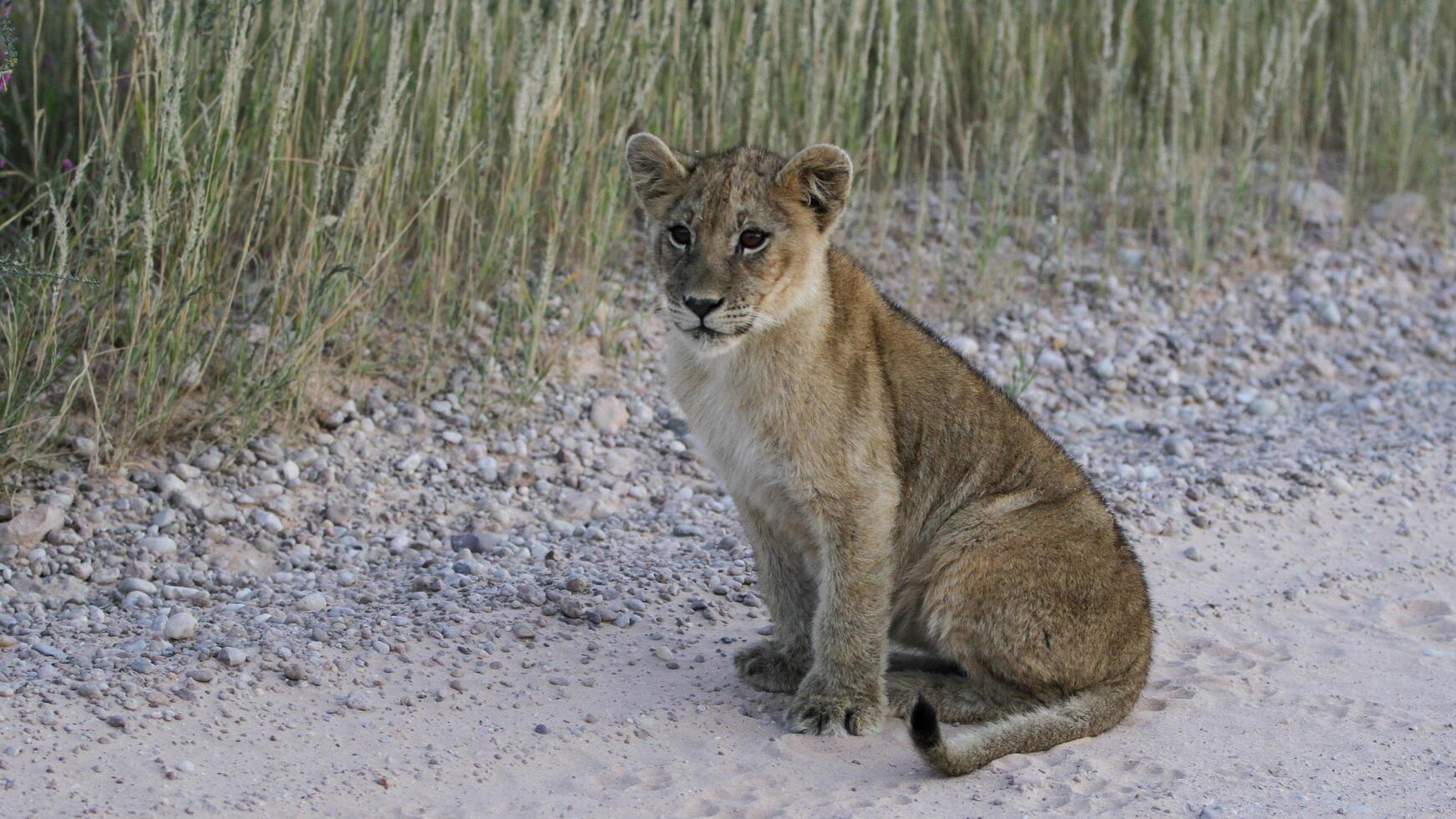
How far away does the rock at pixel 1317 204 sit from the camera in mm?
10828

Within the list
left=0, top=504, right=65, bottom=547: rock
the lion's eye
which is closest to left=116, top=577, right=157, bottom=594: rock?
left=0, top=504, right=65, bottom=547: rock

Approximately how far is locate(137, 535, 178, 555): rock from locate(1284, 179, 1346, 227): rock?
7714mm

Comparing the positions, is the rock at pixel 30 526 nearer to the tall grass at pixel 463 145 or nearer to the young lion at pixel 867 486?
the tall grass at pixel 463 145

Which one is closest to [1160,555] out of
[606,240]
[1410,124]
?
[606,240]

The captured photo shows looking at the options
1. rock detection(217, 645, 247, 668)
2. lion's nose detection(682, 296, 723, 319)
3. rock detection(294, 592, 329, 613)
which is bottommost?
rock detection(294, 592, 329, 613)

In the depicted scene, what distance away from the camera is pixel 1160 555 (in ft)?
22.3

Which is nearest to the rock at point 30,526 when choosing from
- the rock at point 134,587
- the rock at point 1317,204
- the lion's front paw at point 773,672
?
the rock at point 134,587

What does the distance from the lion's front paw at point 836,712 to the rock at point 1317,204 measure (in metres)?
6.92

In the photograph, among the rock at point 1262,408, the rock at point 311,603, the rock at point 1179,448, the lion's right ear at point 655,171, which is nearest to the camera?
the lion's right ear at point 655,171

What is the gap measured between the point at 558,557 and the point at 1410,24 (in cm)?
830

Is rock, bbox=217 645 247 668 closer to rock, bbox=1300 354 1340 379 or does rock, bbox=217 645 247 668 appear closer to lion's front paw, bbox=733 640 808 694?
lion's front paw, bbox=733 640 808 694

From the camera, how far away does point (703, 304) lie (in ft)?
15.9

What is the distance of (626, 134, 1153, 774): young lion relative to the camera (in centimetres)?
500

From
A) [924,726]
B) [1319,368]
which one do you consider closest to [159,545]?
[924,726]
